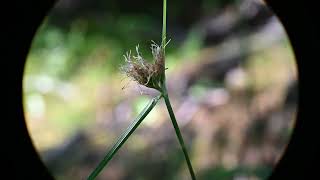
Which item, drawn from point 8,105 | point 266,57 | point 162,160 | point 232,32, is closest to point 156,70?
point 8,105

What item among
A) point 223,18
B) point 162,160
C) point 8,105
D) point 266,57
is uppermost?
point 223,18

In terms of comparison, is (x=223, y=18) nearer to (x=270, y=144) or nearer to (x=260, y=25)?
(x=260, y=25)

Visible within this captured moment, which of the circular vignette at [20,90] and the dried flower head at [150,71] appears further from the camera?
the circular vignette at [20,90]

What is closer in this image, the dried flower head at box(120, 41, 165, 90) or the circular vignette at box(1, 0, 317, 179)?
the dried flower head at box(120, 41, 165, 90)

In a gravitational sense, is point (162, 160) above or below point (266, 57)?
below

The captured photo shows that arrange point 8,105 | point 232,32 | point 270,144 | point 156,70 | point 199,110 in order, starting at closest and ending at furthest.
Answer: point 156,70, point 8,105, point 270,144, point 199,110, point 232,32

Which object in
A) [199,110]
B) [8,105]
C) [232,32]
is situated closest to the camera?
[8,105]

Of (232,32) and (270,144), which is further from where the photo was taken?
(232,32)

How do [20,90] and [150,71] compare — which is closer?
[150,71]
